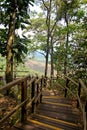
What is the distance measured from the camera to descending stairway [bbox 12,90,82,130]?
5.36 metres

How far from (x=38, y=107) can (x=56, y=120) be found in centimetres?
183

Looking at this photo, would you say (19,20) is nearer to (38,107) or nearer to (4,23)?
(4,23)

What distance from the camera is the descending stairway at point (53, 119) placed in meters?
5.36

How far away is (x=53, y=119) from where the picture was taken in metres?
6.18

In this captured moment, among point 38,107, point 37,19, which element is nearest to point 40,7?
point 37,19

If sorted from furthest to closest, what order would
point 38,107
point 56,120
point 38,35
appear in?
point 38,35 → point 38,107 → point 56,120

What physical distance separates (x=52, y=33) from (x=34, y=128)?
30.1 m

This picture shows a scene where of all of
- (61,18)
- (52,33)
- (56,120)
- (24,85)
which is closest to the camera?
(24,85)

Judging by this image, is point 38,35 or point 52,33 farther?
point 38,35

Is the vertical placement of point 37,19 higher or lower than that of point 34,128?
higher

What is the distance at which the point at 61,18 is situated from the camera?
97.5ft

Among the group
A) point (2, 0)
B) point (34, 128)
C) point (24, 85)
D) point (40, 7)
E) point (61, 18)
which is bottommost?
point (34, 128)

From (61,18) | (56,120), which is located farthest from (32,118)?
(61,18)

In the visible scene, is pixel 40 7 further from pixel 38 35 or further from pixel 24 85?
pixel 24 85
